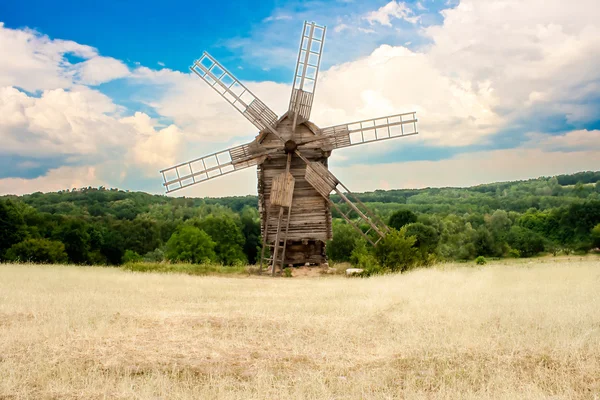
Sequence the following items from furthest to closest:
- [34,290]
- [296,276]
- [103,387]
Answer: [296,276] → [34,290] → [103,387]

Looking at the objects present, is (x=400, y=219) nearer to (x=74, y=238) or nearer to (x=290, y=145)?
(x=290, y=145)

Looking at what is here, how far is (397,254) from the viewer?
76.1ft

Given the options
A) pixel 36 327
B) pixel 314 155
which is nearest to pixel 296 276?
pixel 314 155

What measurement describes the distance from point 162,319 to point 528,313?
8.04 metres

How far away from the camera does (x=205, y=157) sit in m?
26.3

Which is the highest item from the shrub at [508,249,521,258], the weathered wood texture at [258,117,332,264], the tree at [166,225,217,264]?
the weathered wood texture at [258,117,332,264]

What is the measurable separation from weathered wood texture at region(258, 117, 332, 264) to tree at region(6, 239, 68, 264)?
53.2 ft

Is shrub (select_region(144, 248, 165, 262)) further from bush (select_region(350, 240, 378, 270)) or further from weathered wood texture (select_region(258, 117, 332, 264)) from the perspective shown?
bush (select_region(350, 240, 378, 270))

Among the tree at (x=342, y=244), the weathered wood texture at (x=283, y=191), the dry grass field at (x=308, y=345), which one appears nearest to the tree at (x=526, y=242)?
the tree at (x=342, y=244)

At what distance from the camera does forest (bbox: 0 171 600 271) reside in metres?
33.9

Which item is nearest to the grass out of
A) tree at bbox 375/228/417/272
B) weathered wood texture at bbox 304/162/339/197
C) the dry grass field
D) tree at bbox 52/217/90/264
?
weathered wood texture at bbox 304/162/339/197

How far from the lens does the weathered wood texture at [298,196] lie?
2591cm

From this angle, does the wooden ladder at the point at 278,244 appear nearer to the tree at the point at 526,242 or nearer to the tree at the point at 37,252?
the tree at the point at 37,252

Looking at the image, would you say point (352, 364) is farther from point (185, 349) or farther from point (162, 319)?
point (162, 319)
